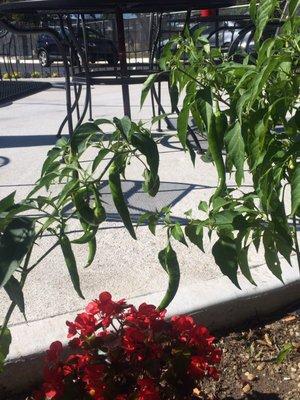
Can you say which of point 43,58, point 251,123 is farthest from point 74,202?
point 43,58

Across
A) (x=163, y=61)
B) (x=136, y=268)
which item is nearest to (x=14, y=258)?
(x=163, y=61)

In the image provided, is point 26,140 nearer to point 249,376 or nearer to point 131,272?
point 131,272

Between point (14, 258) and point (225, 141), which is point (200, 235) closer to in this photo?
point (225, 141)

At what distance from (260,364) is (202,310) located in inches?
10.5

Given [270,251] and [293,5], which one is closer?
[293,5]

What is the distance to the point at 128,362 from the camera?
1507 mm

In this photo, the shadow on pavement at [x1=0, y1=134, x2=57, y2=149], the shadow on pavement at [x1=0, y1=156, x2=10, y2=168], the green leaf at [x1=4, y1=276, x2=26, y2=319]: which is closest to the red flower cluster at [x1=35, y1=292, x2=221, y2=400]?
the green leaf at [x1=4, y1=276, x2=26, y2=319]

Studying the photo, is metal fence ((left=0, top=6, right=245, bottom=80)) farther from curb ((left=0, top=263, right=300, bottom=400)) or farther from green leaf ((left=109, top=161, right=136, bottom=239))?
green leaf ((left=109, top=161, right=136, bottom=239))

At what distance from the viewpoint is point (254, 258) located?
252 cm

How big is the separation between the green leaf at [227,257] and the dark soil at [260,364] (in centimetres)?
63

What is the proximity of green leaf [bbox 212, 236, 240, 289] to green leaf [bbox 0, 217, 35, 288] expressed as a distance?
41 cm

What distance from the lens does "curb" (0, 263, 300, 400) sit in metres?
1.81

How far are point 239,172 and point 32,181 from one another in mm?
2834

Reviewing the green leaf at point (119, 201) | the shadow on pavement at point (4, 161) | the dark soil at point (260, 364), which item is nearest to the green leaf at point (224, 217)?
the green leaf at point (119, 201)
